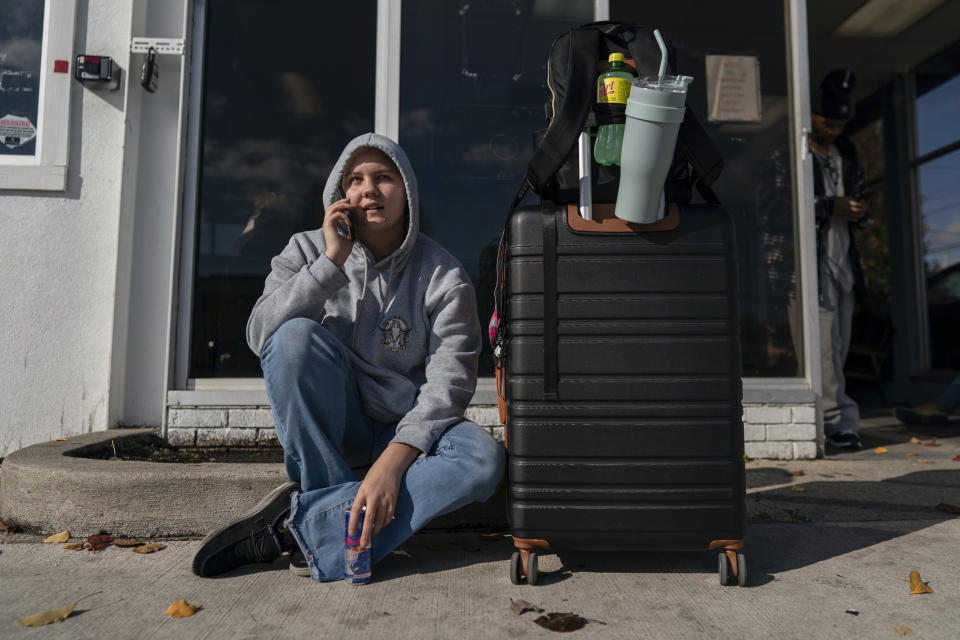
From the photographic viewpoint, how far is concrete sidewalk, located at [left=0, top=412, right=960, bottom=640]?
1.50 meters

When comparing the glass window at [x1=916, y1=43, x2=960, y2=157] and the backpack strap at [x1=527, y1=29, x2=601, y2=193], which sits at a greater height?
the glass window at [x1=916, y1=43, x2=960, y2=157]

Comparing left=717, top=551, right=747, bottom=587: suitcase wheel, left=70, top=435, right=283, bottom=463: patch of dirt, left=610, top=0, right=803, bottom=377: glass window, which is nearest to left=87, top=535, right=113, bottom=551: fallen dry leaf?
left=70, top=435, right=283, bottom=463: patch of dirt

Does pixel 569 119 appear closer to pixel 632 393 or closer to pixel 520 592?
pixel 632 393

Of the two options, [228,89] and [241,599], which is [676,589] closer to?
[241,599]

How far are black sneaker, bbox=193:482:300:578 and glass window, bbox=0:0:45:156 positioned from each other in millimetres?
2805

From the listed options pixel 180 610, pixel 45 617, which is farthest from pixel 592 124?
pixel 45 617

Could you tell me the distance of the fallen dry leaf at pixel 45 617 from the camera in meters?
1.51

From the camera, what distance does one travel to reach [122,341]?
333 cm

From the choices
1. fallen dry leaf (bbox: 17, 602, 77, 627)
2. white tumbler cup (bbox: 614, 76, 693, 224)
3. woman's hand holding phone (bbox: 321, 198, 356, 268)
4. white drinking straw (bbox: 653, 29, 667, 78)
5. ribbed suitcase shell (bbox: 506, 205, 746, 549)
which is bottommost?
fallen dry leaf (bbox: 17, 602, 77, 627)

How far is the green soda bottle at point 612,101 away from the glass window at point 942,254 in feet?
20.7

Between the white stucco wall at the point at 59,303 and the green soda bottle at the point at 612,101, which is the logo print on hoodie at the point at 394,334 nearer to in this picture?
the green soda bottle at the point at 612,101

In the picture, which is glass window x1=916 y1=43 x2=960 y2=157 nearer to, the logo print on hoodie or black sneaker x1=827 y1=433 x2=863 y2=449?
black sneaker x1=827 y1=433 x2=863 y2=449

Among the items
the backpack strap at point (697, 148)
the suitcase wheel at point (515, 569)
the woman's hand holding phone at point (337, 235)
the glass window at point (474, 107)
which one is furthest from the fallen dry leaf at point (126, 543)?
the backpack strap at point (697, 148)

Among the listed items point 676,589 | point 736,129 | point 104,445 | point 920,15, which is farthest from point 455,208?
point 920,15
